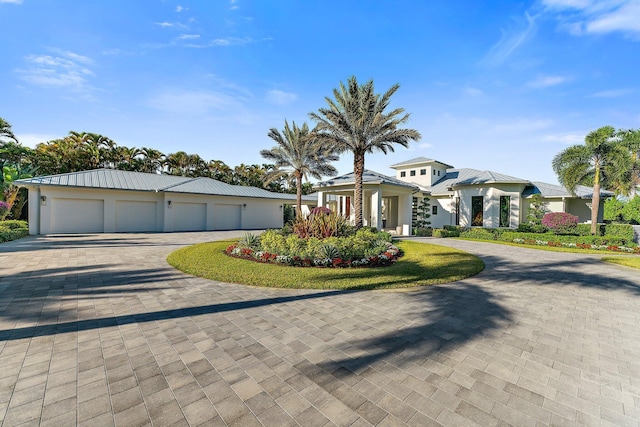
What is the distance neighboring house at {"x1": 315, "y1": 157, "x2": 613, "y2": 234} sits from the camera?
19.6m

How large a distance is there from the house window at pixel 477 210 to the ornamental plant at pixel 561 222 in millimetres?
4039

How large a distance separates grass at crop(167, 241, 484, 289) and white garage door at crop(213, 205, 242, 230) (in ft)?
49.9

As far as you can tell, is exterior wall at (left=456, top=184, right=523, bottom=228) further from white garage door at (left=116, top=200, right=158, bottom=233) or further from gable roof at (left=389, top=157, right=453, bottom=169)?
white garage door at (left=116, top=200, right=158, bottom=233)

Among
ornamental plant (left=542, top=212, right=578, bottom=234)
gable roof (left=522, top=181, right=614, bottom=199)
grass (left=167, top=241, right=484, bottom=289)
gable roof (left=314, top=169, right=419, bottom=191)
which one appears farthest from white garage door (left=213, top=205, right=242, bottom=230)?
gable roof (left=522, top=181, right=614, bottom=199)

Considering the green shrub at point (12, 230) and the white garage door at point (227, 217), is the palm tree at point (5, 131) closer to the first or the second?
the green shrub at point (12, 230)

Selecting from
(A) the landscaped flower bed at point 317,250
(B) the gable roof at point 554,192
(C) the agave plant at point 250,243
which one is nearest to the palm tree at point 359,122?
(A) the landscaped flower bed at point 317,250

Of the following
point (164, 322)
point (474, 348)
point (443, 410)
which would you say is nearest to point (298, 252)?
point (164, 322)

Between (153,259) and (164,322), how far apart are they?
636 centimetres

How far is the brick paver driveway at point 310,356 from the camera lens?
94.0 inches

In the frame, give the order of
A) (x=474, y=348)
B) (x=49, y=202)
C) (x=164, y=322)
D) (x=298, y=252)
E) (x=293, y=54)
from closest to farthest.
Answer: (x=474, y=348) < (x=164, y=322) < (x=298, y=252) < (x=293, y=54) < (x=49, y=202)

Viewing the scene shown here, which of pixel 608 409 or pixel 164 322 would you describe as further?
pixel 164 322

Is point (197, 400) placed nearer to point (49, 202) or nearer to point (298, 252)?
point (298, 252)

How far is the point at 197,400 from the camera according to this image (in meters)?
2.48

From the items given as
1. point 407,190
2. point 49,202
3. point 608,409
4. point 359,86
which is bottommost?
point 608,409
